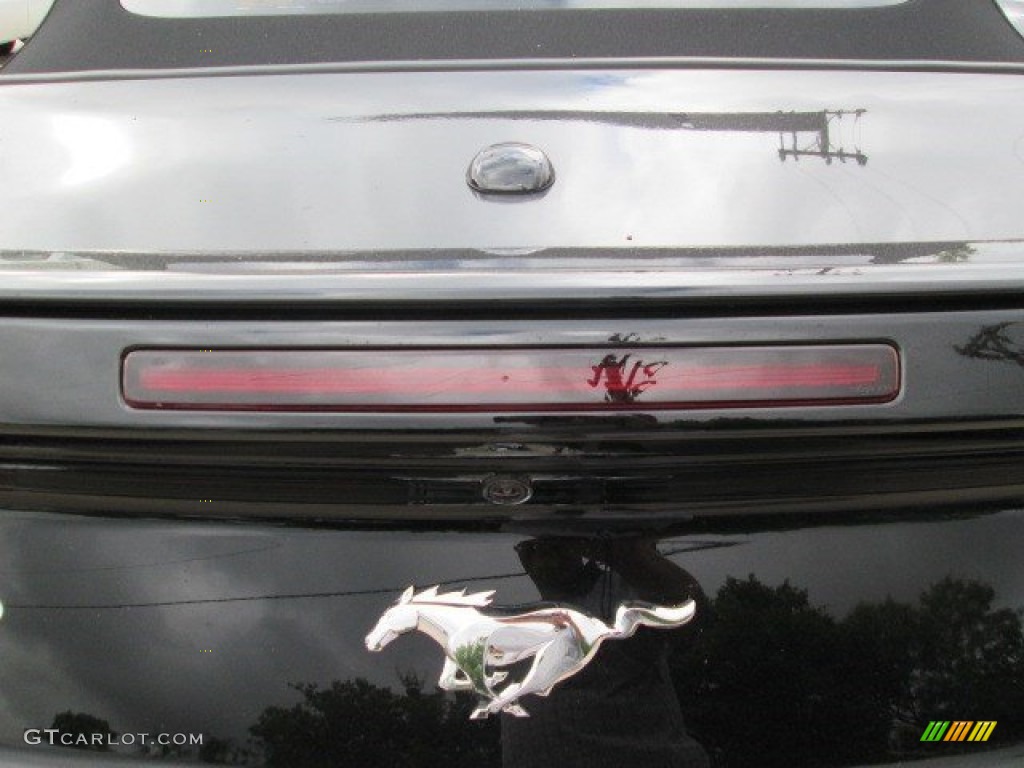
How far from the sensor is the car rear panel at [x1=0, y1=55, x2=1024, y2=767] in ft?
4.77

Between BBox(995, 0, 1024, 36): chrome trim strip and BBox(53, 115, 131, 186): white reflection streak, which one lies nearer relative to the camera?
BBox(53, 115, 131, 186): white reflection streak

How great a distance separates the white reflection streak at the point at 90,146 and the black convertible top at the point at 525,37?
11.0 inches

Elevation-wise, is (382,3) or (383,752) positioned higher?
(382,3)

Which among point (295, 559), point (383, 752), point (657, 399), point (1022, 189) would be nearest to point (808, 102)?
point (1022, 189)

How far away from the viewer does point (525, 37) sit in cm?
207

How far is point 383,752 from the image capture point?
5.12 ft

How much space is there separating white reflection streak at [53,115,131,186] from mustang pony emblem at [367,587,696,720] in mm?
755

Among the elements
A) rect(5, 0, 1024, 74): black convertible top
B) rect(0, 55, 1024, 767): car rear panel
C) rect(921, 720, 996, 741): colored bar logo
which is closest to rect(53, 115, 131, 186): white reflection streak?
rect(0, 55, 1024, 767): car rear panel

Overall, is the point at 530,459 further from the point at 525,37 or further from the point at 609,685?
the point at 525,37

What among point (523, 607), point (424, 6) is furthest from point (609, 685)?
point (424, 6)

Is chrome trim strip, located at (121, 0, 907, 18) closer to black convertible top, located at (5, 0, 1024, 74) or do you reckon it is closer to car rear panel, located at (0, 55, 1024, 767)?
black convertible top, located at (5, 0, 1024, 74)

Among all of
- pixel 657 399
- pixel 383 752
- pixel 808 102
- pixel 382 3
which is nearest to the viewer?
pixel 657 399

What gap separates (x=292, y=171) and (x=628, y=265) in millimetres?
506

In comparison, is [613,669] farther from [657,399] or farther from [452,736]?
[657,399]
